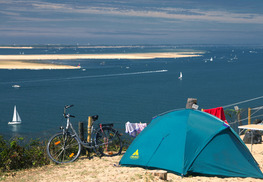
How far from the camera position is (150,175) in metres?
10.2

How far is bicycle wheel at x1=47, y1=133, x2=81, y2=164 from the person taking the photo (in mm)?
12328

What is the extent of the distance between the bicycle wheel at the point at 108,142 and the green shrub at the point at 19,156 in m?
1.82

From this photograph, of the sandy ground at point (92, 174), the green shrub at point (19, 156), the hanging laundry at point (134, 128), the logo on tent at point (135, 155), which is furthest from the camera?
the hanging laundry at point (134, 128)

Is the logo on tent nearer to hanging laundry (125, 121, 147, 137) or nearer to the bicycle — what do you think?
the bicycle

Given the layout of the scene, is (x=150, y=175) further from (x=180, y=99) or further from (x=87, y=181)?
(x=180, y=99)

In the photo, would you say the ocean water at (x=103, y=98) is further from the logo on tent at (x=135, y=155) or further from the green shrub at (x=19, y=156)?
the logo on tent at (x=135, y=155)

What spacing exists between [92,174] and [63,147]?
2.03m

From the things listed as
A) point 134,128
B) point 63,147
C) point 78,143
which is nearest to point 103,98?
point 134,128

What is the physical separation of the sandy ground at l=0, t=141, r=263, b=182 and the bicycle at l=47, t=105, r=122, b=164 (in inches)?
18.7

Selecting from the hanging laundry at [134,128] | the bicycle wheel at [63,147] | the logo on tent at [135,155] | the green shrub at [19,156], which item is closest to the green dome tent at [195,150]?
the logo on tent at [135,155]

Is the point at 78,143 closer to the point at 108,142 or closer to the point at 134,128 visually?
the point at 108,142

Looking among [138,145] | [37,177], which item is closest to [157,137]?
[138,145]

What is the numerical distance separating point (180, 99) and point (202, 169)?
169ft

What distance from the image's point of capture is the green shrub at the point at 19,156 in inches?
457
